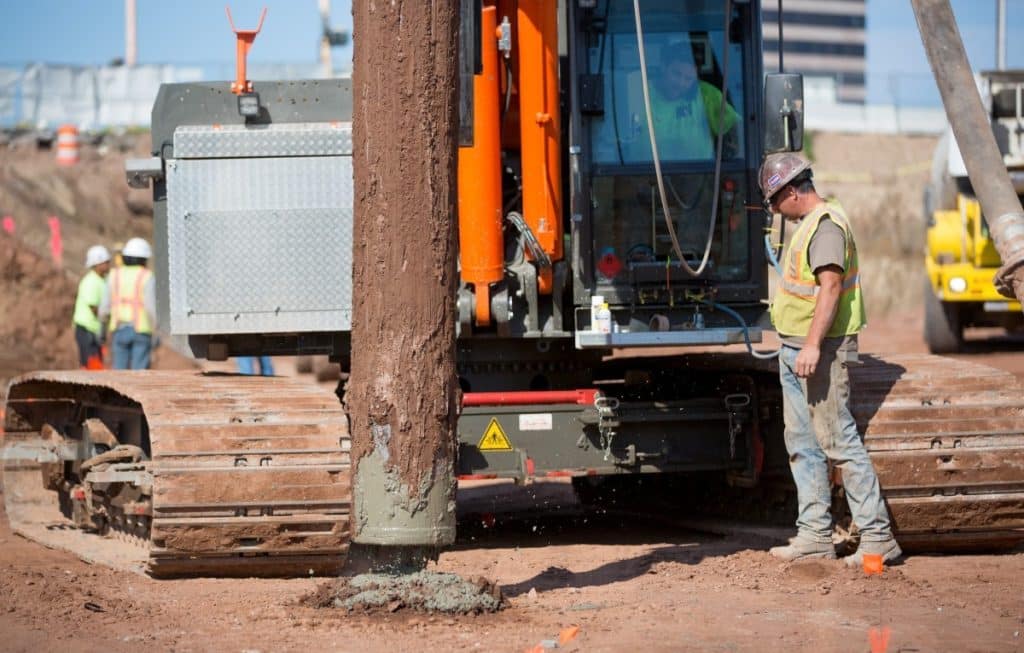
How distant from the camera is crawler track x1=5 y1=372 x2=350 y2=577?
7027 millimetres

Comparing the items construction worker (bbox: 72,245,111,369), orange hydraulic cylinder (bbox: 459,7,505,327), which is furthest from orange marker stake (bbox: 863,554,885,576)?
Result: construction worker (bbox: 72,245,111,369)

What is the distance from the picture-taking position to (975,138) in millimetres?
5949

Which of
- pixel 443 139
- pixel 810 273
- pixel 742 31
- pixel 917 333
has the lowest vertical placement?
pixel 917 333

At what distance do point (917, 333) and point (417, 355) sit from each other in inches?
839

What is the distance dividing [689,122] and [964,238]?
10813 millimetres

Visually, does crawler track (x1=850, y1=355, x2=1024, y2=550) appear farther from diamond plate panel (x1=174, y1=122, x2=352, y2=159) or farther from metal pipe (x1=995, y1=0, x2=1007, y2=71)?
metal pipe (x1=995, y1=0, x2=1007, y2=71)

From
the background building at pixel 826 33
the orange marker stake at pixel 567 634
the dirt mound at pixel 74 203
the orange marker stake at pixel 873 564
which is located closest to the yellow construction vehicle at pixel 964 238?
the orange marker stake at pixel 873 564

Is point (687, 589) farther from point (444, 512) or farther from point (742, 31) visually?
point (742, 31)

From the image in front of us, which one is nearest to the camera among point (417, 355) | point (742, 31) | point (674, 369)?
point (417, 355)

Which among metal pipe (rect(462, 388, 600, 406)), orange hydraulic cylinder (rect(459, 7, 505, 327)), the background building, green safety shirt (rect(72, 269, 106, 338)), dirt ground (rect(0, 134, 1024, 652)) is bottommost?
dirt ground (rect(0, 134, 1024, 652))

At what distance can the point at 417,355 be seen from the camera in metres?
6.27

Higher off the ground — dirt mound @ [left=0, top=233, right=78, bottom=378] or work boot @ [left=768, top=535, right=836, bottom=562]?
dirt mound @ [left=0, top=233, right=78, bottom=378]

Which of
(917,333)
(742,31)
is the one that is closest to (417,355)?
(742,31)

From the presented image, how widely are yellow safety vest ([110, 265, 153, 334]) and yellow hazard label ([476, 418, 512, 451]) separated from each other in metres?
7.28
